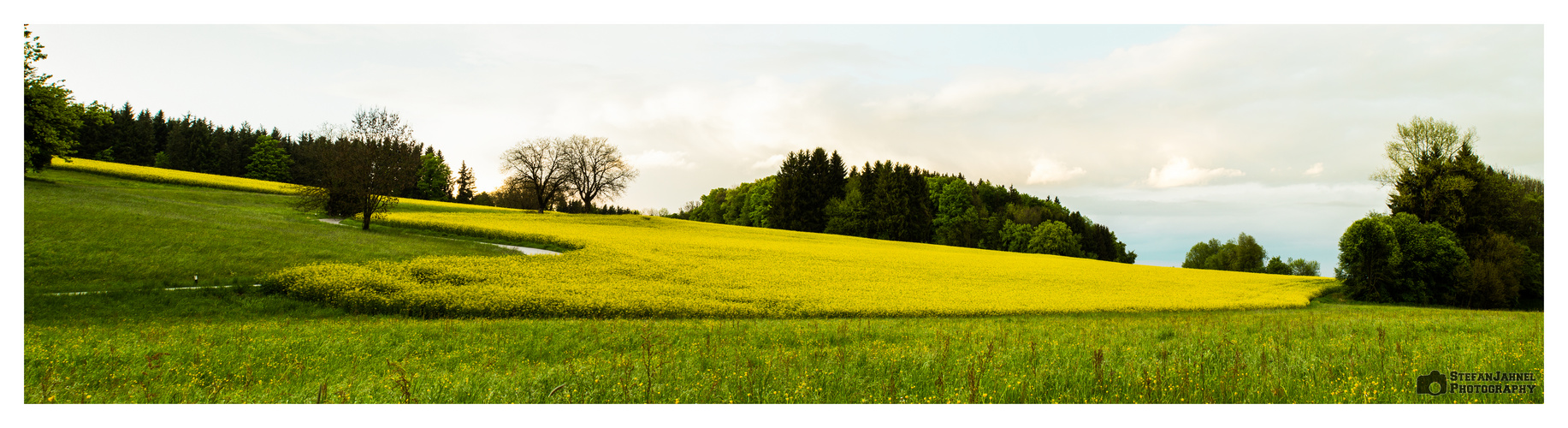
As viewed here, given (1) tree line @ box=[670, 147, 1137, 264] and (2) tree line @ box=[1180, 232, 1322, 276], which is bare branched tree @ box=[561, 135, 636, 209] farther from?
(2) tree line @ box=[1180, 232, 1322, 276]

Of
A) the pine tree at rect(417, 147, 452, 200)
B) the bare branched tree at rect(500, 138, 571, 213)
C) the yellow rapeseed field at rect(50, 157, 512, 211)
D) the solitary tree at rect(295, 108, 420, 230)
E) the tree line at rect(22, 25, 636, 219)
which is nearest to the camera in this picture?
the tree line at rect(22, 25, 636, 219)

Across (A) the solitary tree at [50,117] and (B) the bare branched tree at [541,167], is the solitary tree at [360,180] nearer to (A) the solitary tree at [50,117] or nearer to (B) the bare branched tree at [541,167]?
(A) the solitary tree at [50,117]

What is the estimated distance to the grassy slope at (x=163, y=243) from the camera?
13070mm

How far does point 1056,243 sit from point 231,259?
58.1 metres

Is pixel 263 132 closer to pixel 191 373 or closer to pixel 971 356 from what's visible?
pixel 191 373

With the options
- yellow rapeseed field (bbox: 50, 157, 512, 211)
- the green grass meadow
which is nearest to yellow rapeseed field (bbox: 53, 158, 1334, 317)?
the green grass meadow

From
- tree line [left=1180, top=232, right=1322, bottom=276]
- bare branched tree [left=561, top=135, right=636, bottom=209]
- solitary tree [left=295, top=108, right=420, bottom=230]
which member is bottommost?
tree line [left=1180, top=232, right=1322, bottom=276]

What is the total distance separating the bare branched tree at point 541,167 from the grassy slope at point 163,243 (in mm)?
19321

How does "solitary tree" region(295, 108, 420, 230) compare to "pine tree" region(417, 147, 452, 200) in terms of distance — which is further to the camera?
"pine tree" region(417, 147, 452, 200)

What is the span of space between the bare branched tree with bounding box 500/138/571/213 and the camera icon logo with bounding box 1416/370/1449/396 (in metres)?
45.7

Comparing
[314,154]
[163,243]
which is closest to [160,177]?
[314,154]

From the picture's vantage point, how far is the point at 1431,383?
224 inches

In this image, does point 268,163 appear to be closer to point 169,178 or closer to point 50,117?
point 169,178

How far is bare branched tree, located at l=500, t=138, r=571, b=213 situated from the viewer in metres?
44.6
